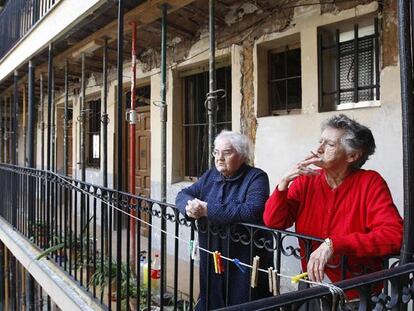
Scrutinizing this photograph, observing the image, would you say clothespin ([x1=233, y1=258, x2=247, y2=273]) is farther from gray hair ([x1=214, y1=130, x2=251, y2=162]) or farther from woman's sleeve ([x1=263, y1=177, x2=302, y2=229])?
gray hair ([x1=214, y1=130, x2=251, y2=162])

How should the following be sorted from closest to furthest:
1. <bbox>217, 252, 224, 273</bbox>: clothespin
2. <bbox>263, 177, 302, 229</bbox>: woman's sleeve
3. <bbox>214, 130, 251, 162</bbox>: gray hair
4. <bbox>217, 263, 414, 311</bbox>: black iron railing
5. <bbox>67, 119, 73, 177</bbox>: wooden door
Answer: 1. <bbox>217, 263, 414, 311</bbox>: black iron railing
2. <bbox>263, 177, 302, 229</bbox>: woman's sleeve
3. <bbox>217, 252, 224, 273</bbox>: clothespin
4. <bbox>214, 130, 251, 162</bbox>: gray hair
5. <bbox>67, 119, 73, 177</bbox>: wooden door

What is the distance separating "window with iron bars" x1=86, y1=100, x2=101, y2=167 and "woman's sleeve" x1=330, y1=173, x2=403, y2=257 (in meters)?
7.68

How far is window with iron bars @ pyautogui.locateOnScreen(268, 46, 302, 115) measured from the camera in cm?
441

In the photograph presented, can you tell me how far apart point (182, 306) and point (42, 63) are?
15.2 ft

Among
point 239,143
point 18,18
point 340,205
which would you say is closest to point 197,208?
point 239,143

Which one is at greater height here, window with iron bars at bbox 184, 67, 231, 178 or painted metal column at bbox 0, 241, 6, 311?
window with iron bars at bbox 184, 67, 231, 178

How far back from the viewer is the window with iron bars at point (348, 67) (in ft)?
12.0

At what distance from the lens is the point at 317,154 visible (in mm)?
1858

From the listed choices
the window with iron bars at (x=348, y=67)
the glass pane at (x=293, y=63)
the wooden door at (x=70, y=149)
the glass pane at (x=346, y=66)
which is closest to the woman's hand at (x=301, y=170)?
the window with iron bars at (x=348, y=67)

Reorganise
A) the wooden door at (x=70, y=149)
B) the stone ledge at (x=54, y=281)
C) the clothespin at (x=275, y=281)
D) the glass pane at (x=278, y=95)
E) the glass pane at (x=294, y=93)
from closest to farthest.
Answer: the clothespin at (x=275, y=281), the stone ledge at (x=54, y=281), the glass pane at (x=294, y=93), the glass pane at (x=278, y=95), the wooden door at (x=70, y=149)

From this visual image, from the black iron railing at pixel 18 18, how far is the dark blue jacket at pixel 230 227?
4.40 meters

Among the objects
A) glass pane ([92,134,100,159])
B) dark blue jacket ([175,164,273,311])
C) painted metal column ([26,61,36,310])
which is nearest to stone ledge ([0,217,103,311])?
painted metal column ([26,61,36,310])

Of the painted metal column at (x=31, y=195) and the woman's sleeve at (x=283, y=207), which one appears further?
the painted metal column at (x=31, y=195)

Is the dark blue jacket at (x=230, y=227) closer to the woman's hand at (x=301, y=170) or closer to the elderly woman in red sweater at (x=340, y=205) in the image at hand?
the elderly woman in red sweater at (x=340, y=205)
